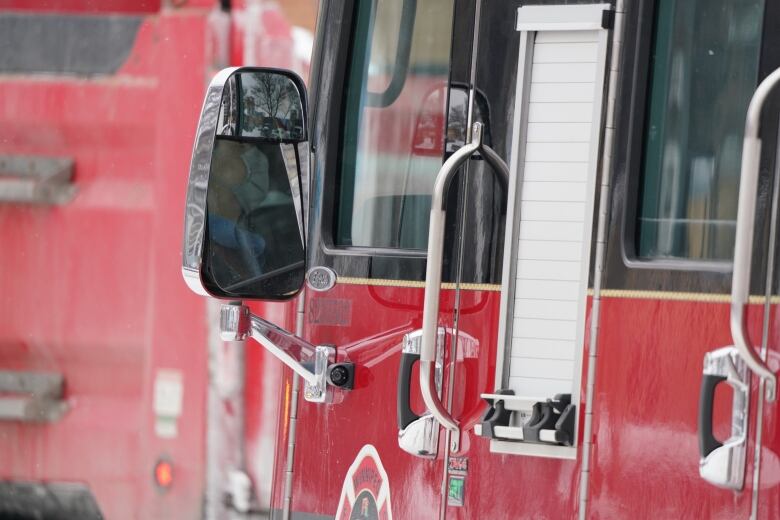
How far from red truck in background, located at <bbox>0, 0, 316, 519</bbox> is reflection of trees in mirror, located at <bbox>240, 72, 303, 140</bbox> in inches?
113

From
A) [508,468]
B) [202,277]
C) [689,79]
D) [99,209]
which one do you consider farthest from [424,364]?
[99,209]

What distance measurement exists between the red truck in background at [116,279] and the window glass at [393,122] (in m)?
2.66

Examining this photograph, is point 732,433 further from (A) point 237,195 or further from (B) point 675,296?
(A) point 237,195

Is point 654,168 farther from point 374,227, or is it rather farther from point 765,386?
point 374,227

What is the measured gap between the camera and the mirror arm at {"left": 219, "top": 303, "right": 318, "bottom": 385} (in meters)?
3.00

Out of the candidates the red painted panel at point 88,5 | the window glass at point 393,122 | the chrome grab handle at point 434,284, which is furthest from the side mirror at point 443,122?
the red painted panel at point 88,5

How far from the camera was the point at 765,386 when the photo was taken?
238 cm

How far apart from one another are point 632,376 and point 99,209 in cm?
403

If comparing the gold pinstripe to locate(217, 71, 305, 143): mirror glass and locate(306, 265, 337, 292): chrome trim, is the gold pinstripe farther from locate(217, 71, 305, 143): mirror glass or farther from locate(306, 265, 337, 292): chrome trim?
locate(217, 71, 305, 143): mirror glass

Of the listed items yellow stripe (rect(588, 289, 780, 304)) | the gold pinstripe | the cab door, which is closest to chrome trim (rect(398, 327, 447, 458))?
the cab door

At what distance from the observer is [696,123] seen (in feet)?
8.48

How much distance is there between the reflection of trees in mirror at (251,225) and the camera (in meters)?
2.89

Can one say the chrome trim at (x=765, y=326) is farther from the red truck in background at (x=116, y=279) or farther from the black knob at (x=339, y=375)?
the red truck in background at (x=116, y=279)

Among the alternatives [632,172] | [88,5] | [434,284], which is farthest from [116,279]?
[632,172]
